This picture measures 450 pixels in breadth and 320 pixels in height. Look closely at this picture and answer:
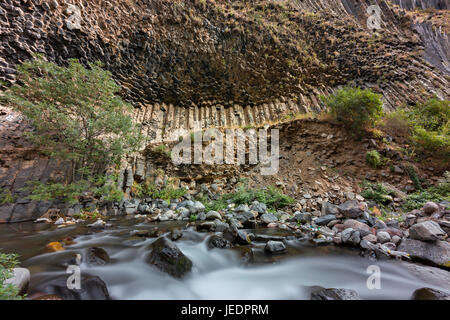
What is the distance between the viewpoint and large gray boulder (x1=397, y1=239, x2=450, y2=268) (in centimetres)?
255

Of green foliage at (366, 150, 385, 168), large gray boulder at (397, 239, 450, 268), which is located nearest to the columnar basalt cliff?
green foliage at (366, 150, 385, 168)

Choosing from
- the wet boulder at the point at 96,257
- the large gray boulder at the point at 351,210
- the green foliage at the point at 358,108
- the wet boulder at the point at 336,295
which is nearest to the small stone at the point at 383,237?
the large gray boulder at the point at 351,210

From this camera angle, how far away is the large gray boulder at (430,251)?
2551mm

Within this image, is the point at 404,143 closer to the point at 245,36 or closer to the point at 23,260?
the point at 245,36

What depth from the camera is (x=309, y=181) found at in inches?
276

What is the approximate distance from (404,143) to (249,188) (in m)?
6.92

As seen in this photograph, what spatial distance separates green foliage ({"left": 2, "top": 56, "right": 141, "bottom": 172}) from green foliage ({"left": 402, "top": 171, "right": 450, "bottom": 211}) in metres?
10.1

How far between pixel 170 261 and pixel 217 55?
12.0 m

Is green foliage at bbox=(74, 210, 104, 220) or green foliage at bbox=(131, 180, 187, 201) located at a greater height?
green foliage at bbox=(131, 180, 187, 201)

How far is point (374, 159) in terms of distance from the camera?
6.35 m

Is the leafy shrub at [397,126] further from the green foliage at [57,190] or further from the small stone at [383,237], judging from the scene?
the green foliage at [57,190]

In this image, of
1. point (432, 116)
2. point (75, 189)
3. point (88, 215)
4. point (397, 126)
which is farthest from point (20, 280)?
point (432, 116)

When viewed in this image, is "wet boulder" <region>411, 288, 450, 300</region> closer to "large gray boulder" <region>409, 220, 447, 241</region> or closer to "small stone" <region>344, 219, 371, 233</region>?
"large gray boulder" <region>409, 220, 447, 241</region>
